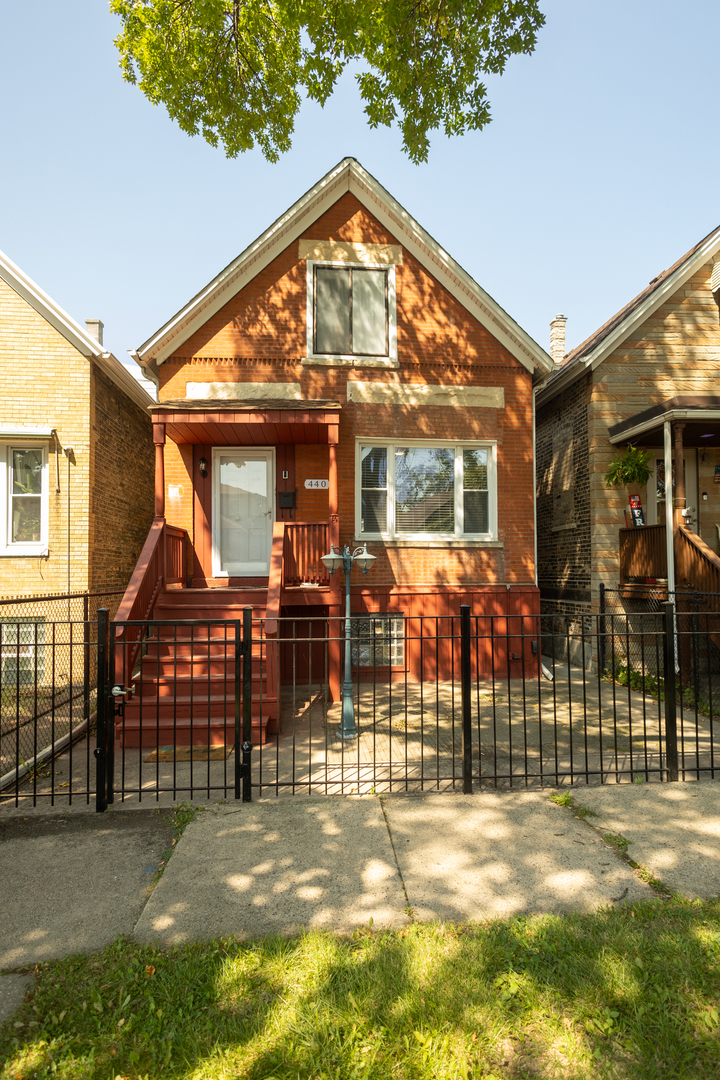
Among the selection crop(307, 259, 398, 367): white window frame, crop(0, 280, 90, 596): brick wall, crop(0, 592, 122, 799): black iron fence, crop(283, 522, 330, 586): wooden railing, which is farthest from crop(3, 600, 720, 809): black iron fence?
crop(307, 259, 398, 367): white window frame

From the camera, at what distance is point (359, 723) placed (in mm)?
6023

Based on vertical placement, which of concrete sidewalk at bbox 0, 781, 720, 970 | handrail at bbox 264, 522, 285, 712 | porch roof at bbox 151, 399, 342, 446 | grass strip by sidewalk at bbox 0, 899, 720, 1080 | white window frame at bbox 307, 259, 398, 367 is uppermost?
white window frame at bbox 307, 259, 398, 367

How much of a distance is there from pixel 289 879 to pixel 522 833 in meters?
1.89

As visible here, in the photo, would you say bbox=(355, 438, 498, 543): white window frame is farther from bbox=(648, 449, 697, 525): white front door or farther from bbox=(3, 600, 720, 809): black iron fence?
bbox=(648, 449, 697, 525): white front door

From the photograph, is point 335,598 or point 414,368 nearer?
point 335,598

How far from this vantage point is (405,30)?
7871 mm

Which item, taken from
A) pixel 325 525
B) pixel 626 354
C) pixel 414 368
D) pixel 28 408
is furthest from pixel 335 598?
pixel 626 354

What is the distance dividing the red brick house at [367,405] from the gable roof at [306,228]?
27 millimetres

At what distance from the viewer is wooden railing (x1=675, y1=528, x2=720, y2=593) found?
9203 mm

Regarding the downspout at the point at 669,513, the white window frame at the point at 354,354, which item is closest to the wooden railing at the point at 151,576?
the white window frame at the point at 354,354

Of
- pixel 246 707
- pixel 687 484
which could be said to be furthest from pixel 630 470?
pixel 246 707

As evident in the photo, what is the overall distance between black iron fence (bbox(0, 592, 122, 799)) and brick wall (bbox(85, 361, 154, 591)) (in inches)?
33.5

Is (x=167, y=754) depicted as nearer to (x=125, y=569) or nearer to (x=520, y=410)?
(x=125, y=569)

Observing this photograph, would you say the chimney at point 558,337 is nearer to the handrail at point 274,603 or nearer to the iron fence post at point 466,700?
the handrail at point 274,603
